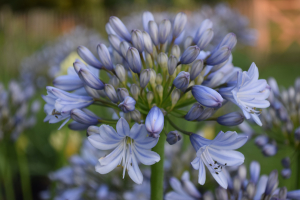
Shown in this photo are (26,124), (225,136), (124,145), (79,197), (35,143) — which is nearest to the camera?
(225,136)

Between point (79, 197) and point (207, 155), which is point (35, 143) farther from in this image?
point (207, 155)

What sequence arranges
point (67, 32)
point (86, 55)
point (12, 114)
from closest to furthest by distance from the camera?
point (86, 55), point (12, 114), point (67, 32)

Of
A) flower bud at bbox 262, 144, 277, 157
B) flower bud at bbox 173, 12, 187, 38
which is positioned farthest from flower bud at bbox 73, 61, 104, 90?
flower bud at bbox 262, 144, 277, 157

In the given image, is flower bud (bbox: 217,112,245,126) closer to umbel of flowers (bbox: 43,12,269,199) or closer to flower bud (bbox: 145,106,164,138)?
umbel of flowers (bbox: 43,12,269,199)

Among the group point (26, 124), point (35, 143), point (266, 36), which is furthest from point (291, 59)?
point (26, 124)

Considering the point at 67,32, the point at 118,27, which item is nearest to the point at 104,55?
the point at 118,27

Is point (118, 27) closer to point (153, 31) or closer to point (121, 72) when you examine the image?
point (153, 31)
